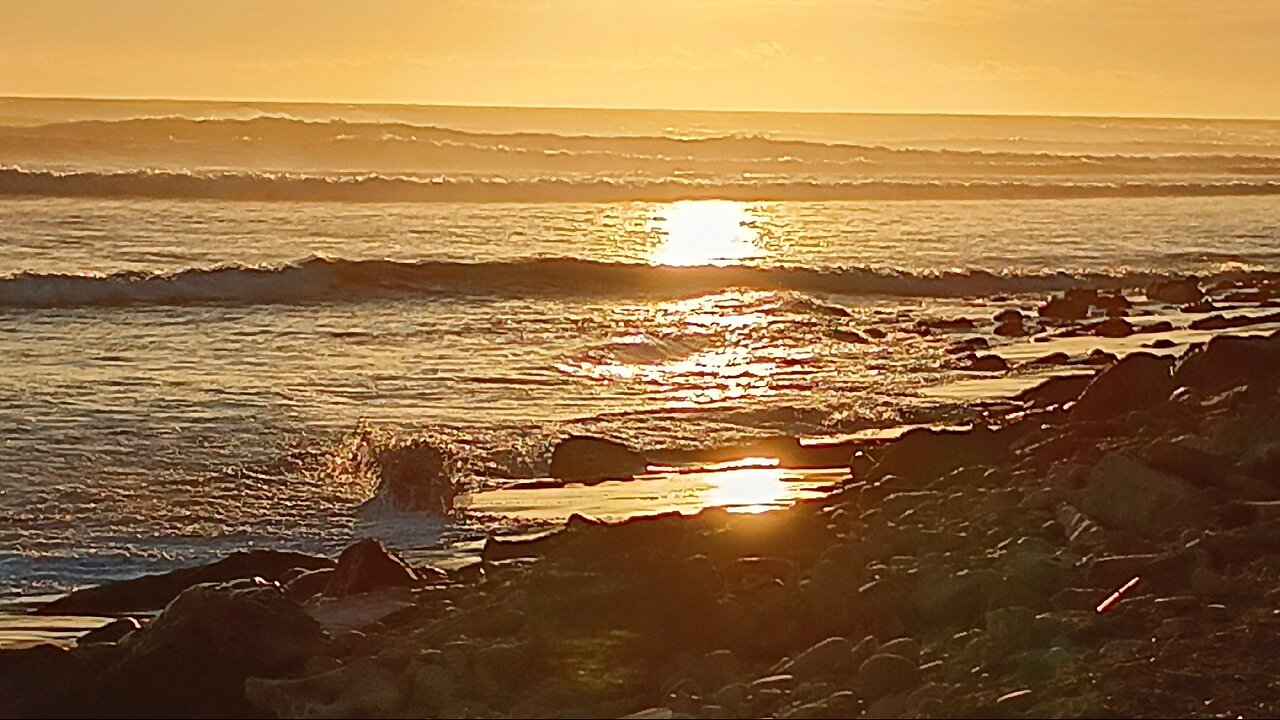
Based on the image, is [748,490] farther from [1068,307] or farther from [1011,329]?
[1068,307]

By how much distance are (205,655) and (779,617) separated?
204 cm

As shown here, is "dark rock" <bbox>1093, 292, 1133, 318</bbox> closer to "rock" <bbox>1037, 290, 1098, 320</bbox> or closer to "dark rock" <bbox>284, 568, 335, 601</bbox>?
"rock" <bbox>1037, 290, 1098, 320</bbox>

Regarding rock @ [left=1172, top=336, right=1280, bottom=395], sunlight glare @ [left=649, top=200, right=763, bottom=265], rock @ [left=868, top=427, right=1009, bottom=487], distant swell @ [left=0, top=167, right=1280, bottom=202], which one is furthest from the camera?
distant swell @ [left=0, top=167, right=1280, bottom=202]

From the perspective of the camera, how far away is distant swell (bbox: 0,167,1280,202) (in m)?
38.6

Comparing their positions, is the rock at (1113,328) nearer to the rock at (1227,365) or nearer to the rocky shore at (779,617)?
the rock at (1227,365)

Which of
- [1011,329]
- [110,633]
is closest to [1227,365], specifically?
[110,633]

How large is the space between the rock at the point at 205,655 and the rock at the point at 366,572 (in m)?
1.01

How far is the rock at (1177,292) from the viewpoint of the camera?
22.5m

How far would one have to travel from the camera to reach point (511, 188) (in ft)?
145

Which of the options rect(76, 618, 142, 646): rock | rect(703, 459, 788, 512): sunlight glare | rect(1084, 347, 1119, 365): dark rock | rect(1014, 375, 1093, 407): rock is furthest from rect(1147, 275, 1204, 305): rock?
rect(76, 618, 142, 646): rock

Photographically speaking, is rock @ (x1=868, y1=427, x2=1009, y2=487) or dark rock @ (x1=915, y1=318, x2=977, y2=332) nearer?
rock @ (x1=868, y1=427, x2=1009, y2=487)

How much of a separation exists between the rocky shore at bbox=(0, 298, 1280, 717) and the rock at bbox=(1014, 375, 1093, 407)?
4.02 m

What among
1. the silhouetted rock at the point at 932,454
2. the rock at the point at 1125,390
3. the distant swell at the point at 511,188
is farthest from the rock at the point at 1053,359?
the distant swell at the point at 511,188

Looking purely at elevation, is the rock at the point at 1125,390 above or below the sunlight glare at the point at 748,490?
above
